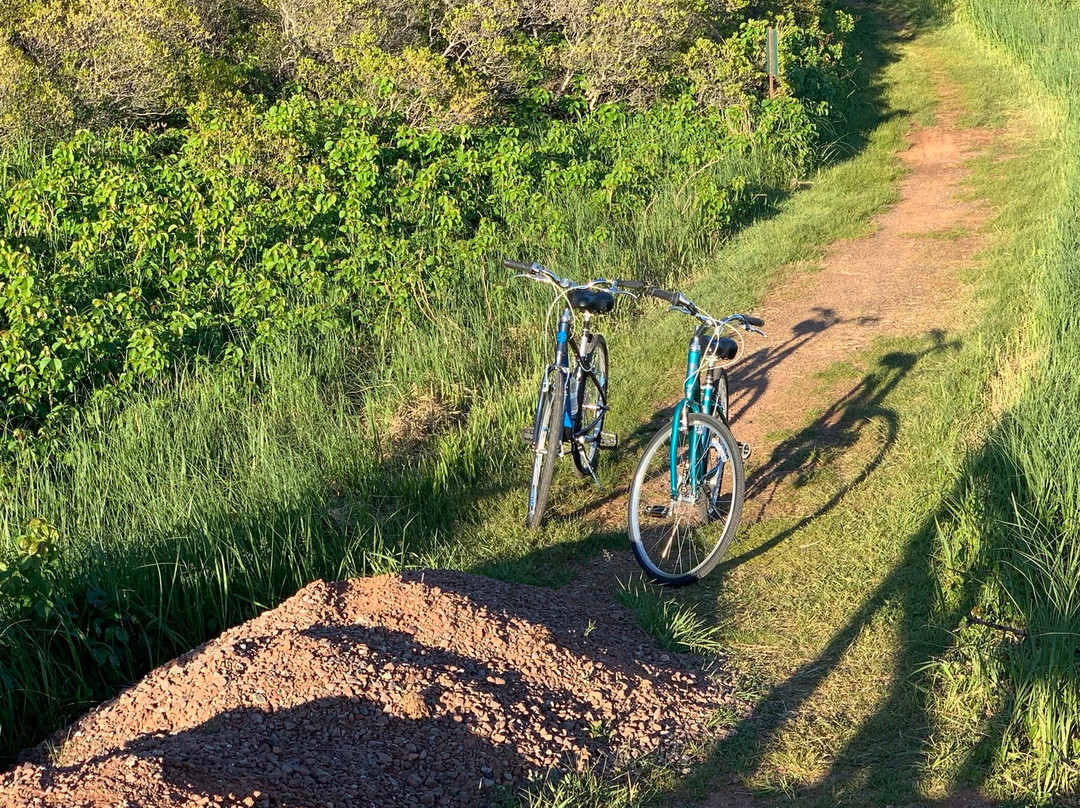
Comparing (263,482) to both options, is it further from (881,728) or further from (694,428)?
(881,728)

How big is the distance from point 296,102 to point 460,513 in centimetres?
657

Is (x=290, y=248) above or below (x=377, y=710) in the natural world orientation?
above

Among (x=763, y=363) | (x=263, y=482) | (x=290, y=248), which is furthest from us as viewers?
(x=290, y=248)

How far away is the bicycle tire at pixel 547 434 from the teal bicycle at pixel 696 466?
543 millimetres

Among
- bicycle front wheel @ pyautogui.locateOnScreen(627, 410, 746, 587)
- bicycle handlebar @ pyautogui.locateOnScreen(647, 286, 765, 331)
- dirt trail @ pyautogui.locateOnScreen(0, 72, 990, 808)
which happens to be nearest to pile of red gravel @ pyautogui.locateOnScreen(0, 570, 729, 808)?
dirt trail @ pyautogui.locateOnScreen(0, 72, 990, 808)

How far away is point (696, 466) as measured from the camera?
5.78m

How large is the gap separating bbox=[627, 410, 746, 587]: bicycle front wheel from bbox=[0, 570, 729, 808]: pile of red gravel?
0.74 m

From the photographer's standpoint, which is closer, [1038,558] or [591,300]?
[1038,558]

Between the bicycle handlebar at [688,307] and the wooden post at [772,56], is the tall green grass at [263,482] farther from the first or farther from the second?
the wooden post at [772,56]

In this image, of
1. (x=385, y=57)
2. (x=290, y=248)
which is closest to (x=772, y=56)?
(x=385, y=57)

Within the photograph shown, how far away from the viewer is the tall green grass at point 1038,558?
14.0ft

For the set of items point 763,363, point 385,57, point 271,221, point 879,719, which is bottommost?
point 879,719

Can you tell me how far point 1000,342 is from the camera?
8.13m

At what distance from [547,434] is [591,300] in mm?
782
